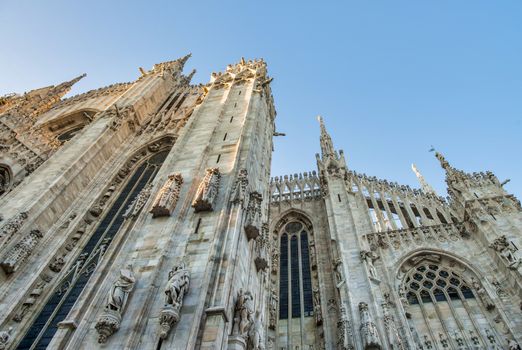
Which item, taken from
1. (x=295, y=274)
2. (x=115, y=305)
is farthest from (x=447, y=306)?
(x=115, y=305)

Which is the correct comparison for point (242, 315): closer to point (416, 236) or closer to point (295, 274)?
point (295, 274)

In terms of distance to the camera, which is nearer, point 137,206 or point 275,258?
point 137,206

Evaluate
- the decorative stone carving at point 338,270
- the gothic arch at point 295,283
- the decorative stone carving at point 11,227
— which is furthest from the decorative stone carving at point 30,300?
the decorative stone carving at point 338,270

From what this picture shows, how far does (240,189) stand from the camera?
10891 millimetres

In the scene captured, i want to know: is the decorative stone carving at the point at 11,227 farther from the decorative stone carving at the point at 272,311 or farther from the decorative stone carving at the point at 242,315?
the decorative stone carving at the point at 272,311

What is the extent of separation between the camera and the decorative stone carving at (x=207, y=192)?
10.2 m

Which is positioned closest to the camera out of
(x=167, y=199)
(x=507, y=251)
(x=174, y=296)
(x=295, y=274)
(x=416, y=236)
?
(x=174, y=296)

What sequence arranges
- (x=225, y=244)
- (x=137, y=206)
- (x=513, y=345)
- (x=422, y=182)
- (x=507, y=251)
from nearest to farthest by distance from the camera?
(x=225, y=244), (x=137, y=206), (x=513, y=345), (x=507, y=251), (x=422, y=182)

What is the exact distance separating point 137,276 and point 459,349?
431 inches

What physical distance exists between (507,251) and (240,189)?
10370mm

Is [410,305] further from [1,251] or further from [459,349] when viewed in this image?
[1,251]

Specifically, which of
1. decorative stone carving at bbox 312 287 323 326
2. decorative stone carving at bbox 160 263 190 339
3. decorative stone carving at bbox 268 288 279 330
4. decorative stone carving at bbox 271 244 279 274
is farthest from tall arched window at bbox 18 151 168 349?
decorative stone carving at bbox 312 287 323 326

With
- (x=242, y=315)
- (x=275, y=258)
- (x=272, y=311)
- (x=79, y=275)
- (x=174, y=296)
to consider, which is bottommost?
(x=174, y=296)

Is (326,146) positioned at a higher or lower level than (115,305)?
higher
